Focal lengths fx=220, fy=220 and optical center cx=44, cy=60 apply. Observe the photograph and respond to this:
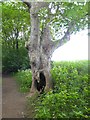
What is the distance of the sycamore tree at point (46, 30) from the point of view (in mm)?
9250

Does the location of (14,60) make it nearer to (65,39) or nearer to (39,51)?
(65,39)

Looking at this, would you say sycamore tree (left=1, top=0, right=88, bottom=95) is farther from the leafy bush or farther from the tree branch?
the leafy bush

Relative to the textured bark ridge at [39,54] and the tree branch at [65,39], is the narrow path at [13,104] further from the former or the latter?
the tree branch at [65,39]

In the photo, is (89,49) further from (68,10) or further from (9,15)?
(9,15)

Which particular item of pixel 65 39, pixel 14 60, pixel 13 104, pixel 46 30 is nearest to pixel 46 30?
pixel 46 30

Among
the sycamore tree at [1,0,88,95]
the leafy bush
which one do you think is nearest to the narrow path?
the sycamore tree at [1,0,88,95]

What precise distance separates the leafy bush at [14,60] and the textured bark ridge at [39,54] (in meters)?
7.25

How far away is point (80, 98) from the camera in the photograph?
643 centimetres

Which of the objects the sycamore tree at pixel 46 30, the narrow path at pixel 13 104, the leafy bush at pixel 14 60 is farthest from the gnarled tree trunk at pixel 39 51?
the leafy bush at pixel 14 60

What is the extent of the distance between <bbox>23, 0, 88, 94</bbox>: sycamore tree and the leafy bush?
7.08 m

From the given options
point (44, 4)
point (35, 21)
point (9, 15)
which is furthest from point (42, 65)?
point (9, 15)

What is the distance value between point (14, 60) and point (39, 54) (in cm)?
805

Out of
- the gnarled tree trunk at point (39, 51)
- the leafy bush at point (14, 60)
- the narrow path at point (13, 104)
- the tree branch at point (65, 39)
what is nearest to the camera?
the narrow path at point (13, 104)

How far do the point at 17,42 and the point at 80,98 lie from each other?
41.3 feet
